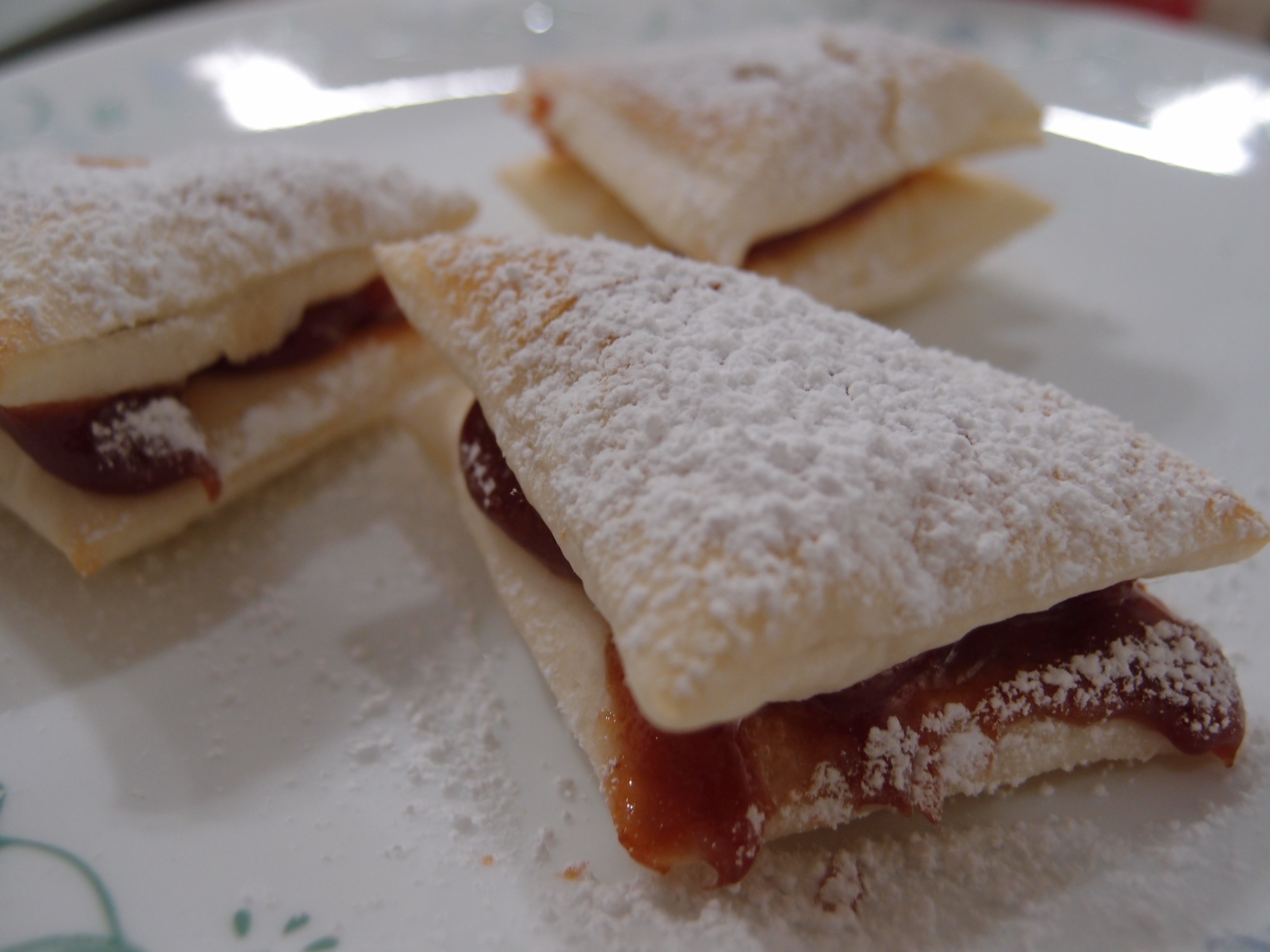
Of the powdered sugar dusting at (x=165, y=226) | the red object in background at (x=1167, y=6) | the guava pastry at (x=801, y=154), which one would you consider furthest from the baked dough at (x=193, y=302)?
the red object in background at (x=1167, y=6)

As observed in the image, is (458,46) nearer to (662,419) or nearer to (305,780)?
(662,419)

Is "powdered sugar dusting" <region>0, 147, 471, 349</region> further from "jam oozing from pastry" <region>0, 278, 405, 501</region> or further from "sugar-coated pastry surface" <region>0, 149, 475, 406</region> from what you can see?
"jam oozing from pastry" <region>0, 278, 405, 501</region>

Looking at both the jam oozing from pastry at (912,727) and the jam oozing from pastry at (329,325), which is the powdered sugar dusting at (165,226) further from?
the jam oozing from pastry at (912,727)

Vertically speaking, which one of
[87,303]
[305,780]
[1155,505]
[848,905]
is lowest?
[848,905]

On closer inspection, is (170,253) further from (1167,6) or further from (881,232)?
(1167,6)

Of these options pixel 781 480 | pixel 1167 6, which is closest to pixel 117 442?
pixel 781 480

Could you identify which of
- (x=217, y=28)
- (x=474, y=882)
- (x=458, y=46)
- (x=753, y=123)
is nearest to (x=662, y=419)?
(x=474, y=882)

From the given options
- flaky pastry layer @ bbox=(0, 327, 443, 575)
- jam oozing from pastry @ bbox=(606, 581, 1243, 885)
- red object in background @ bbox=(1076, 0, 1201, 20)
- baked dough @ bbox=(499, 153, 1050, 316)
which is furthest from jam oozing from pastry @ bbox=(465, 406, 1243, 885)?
red object in background @ bbox=(1076, 0, 1201, 20)
